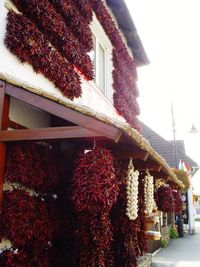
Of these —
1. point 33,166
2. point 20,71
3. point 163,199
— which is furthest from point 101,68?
point 33,166

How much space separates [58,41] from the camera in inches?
229

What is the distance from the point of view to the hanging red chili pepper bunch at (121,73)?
8555 mm

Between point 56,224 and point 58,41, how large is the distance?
3.09 meters

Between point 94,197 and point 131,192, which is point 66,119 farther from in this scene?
point 131,192

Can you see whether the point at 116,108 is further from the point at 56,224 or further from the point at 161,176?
the point at 56,224

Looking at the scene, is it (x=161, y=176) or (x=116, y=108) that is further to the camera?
(x=116, y=108)

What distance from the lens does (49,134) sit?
146 inches

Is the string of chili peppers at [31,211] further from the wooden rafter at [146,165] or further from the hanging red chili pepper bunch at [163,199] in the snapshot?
the hanging red chili pepper bunch at [163,199]

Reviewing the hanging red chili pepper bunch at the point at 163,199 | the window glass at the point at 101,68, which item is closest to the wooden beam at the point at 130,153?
the hanging red chili pepper bunch at the point at 163,199

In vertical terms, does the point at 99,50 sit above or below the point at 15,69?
above

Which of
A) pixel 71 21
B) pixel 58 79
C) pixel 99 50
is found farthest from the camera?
pixel 99 50

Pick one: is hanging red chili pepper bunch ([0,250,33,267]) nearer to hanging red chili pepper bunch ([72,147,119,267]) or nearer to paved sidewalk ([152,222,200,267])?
hanging red chili pepper bunch ([72,147,119,267])

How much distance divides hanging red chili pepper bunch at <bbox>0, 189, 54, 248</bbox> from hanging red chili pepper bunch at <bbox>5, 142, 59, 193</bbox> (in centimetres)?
19

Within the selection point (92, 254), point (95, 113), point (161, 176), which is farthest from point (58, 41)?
point (161, 176)
